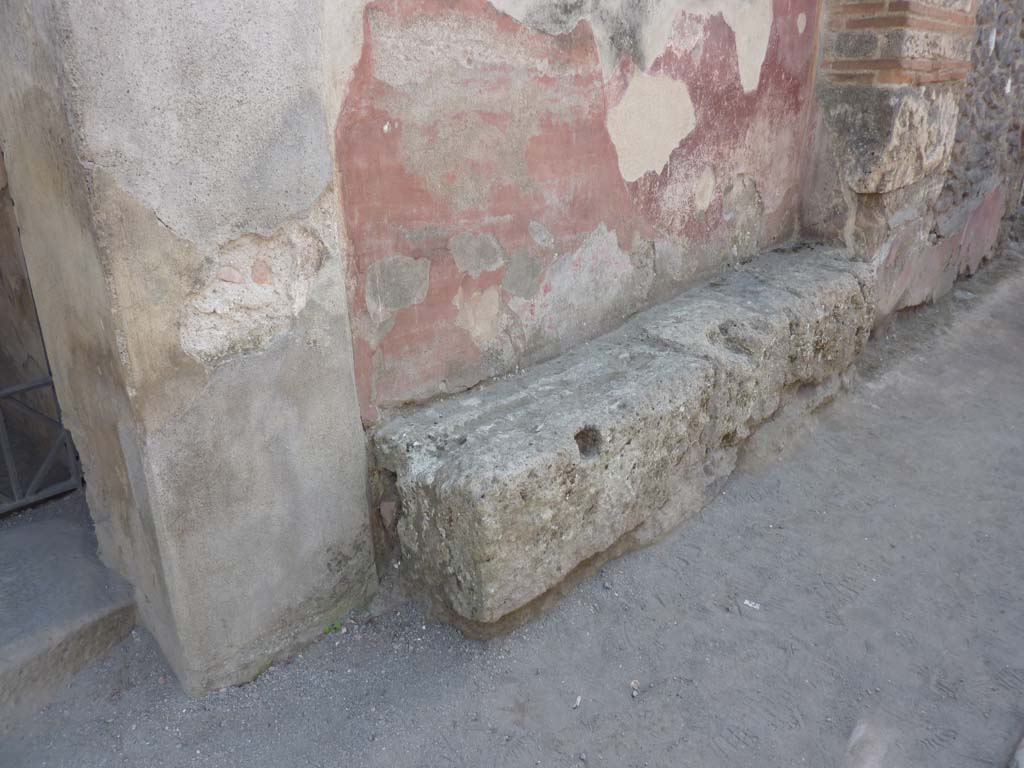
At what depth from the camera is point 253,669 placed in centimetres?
164

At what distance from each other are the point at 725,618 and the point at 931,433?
134cm

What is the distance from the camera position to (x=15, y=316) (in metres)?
2.18

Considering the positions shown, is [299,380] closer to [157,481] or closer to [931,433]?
[157,481]

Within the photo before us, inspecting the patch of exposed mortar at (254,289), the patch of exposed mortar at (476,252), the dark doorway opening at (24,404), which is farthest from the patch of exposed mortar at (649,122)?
the dark doorway opening at (24,404)

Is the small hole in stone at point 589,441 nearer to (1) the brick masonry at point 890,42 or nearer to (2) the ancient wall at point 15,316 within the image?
(2) the ancient wall at point 15,316

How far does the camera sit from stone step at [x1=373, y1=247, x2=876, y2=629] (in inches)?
63.4

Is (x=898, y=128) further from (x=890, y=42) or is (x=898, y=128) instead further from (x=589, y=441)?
(x=589, y=441)

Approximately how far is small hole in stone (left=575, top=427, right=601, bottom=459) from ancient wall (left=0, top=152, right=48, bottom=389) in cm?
141

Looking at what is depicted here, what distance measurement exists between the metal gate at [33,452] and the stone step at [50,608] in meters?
0.09

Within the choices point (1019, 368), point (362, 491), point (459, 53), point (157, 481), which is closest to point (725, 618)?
point (362, 491)

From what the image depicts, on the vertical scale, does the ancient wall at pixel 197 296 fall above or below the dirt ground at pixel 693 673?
above

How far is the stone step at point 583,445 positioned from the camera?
1609 mm

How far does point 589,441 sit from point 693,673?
552mm

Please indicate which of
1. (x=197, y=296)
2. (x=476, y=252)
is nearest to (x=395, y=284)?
(x=476, y=252)
